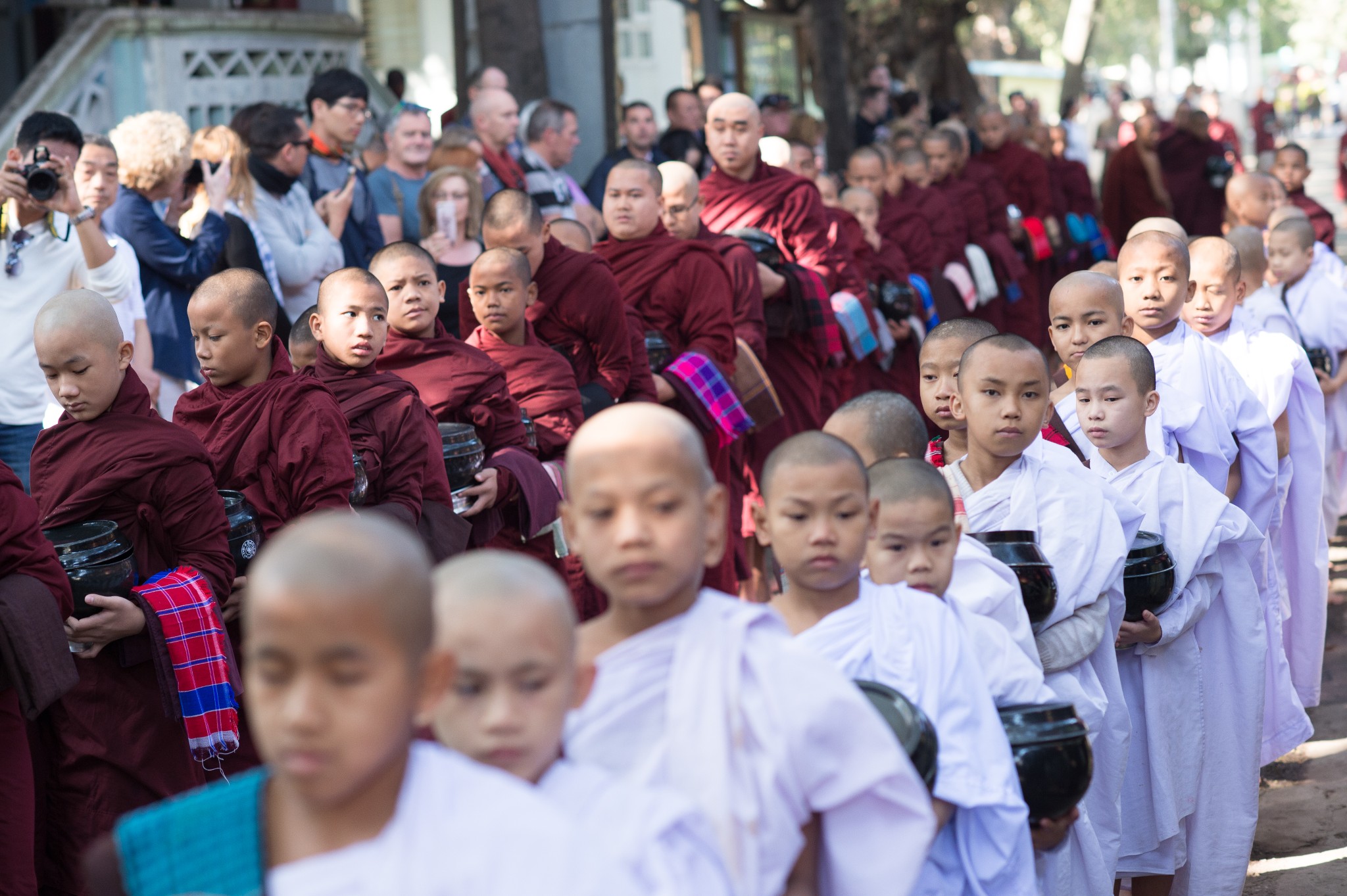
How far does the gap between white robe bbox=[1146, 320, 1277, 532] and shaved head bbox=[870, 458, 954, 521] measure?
2.07 meters

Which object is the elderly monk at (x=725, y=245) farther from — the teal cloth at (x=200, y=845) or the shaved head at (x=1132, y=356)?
the teal cloth at (x=200, y=845)

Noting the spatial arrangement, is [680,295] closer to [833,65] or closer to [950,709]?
[950,709]

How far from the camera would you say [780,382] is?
7504 mm

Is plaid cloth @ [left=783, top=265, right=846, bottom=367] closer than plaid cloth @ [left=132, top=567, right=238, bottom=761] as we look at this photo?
No

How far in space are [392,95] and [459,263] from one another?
18.8 ft

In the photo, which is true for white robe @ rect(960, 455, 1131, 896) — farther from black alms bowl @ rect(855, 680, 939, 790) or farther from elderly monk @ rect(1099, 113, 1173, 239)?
elderly monk @ rect(1099, 113, 1173, 239)

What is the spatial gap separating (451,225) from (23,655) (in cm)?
341

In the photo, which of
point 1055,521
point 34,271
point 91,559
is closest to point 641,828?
point 1055,521

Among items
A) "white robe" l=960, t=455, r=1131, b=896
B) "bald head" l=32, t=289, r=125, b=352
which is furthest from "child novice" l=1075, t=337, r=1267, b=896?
"bald head" l=32, t=289, r=125, b=352

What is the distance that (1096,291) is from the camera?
4.62 metres

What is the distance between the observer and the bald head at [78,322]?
3.61m

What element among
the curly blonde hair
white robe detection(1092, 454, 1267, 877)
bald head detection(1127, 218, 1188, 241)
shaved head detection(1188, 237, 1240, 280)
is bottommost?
white robe detection(1092, 454, 1267, 877)

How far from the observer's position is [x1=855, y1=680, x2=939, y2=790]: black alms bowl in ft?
7.66

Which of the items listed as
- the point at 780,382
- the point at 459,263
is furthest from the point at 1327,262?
the point at 459,263
